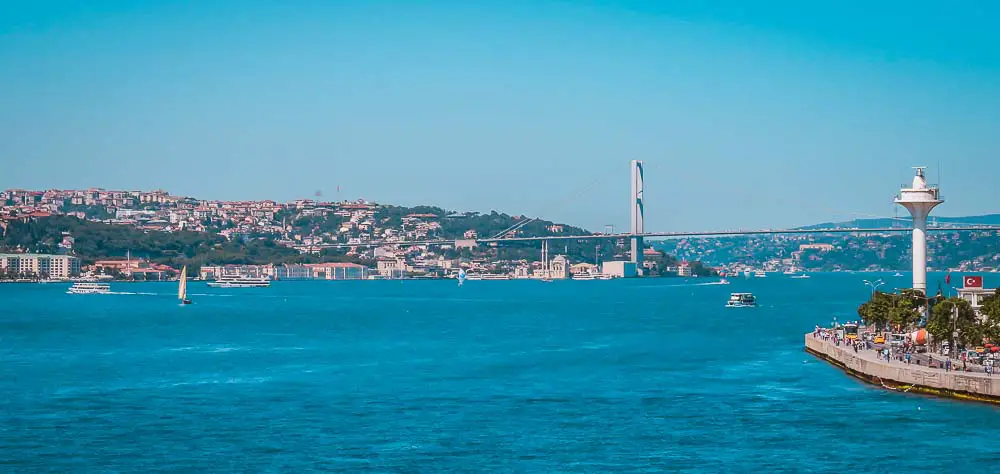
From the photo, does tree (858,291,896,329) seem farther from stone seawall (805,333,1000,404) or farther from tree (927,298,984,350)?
stone seawall (805,333,1000,404)

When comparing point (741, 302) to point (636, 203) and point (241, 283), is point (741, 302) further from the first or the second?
point (241, 283)

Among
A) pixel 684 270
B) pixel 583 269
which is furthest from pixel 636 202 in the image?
pixel 684 270

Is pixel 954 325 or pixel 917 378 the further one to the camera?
pixel 954 325

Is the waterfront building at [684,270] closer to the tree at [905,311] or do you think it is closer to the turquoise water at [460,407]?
the turquoise water at [460,407]

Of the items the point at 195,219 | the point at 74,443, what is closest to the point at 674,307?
the point at 74,443

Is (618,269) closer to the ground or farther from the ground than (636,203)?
closer to the ground

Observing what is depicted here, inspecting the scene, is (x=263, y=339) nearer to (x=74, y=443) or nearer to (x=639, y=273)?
(x=74, y=443)
